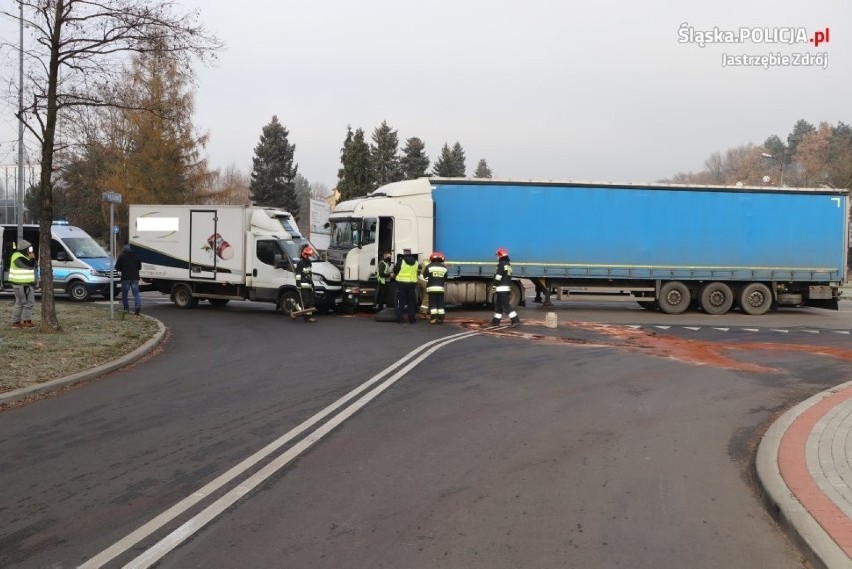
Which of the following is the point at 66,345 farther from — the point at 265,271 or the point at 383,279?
the point at 383,279

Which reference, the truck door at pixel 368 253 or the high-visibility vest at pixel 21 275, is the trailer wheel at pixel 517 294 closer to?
the truck door at pixel 368 253

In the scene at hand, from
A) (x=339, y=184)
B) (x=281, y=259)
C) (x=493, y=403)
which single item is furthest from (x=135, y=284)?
(x=339, y=184)

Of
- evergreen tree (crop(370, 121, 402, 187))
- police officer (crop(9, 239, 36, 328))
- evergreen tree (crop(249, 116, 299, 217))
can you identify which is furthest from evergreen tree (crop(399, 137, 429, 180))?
police officer (crop(9, 239, 36, 328))

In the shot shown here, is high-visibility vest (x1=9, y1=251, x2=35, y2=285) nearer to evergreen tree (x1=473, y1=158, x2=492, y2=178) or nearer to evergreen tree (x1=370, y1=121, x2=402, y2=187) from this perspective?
evergreen tree (x1=370, y1=121, x2=402, y2=187)

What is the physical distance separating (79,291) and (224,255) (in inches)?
246

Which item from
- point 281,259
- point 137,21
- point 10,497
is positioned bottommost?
point 10,497

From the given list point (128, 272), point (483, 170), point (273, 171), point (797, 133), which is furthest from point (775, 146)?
point (128, 272)

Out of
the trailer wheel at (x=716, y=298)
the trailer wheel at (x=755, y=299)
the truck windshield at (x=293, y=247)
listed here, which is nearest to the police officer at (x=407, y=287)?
the truck windshield at (x=293, y=247)

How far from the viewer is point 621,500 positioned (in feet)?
17.4

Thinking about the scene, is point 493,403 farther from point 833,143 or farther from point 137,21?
point 833,143

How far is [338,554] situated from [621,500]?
2.24 metres

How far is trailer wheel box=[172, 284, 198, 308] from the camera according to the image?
21.4 metres

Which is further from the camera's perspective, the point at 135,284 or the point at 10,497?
the point at 135,284

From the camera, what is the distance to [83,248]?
77.7ft
